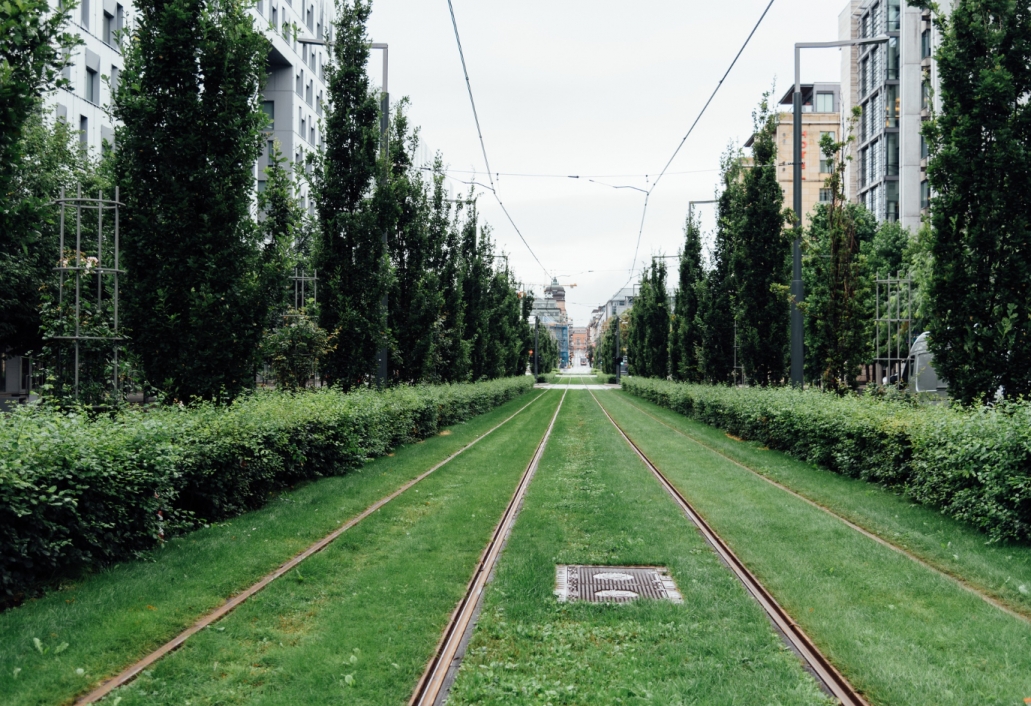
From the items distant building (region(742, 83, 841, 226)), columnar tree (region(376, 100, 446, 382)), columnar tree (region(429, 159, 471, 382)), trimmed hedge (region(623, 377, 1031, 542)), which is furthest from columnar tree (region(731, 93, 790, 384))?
distant building (region(742, 83, 841, 226))

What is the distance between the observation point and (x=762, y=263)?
21.7 meters

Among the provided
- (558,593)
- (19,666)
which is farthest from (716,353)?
(19,666)

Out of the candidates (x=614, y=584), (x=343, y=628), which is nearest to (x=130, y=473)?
(x=343, y=628)

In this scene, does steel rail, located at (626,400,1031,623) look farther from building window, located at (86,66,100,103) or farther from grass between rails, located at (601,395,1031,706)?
building window, located at (86,66,100,103)

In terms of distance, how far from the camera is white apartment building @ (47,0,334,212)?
3161 centimetres

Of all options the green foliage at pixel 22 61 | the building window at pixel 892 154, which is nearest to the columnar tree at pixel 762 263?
the green foliage at pixel 22 61

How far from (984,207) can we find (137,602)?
1110 cm

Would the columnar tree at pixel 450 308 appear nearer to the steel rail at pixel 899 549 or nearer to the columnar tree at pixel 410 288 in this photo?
the columnar tree at pixel 410 288

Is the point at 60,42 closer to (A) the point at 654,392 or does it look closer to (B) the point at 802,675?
(B) the point at 802,675

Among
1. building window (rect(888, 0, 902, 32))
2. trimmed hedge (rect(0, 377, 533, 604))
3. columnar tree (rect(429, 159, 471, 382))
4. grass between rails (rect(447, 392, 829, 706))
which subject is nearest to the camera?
grass between rails (rect(447, 392, 829, 706))

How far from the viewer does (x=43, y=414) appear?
24.0 ft

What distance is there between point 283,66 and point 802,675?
52.1 metres

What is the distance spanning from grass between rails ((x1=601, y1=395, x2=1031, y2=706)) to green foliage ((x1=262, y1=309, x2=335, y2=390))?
35.1 ft

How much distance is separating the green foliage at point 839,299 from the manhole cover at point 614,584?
11.0m
